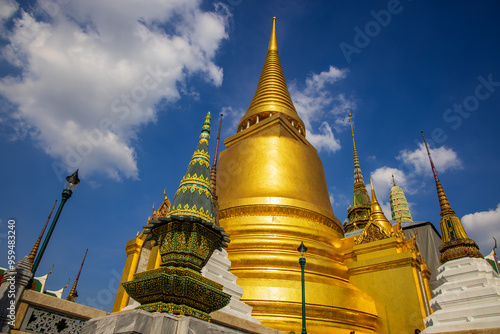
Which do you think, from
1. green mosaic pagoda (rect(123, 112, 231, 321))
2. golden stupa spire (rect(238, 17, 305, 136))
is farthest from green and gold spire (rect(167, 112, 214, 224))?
golden stupa spire (rect(238, 17, 305, 136))

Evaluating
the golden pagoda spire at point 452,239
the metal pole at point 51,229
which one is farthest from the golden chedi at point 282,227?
the metal pole at point 51,229

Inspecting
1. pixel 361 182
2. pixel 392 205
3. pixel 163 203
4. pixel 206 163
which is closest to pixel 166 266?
pixel 206 163

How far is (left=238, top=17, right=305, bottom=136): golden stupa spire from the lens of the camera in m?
15.8

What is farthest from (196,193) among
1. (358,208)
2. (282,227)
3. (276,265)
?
(358,208)

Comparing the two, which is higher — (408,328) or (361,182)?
(361,182)

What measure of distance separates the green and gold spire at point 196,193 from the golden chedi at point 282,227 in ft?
18.3

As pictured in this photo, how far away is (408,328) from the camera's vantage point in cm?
849

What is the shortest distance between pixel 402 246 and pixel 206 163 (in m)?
8.90

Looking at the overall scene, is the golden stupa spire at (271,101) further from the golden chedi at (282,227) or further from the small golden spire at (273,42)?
the small golden spire at (273,42)

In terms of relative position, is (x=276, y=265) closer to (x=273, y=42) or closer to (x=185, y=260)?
(x=185, y=260)

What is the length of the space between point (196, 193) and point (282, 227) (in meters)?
7.62

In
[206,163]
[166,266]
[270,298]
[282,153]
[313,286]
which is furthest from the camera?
[282,153]

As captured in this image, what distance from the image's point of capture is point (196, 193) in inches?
126

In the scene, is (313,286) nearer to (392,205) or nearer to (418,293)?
(418,293)
